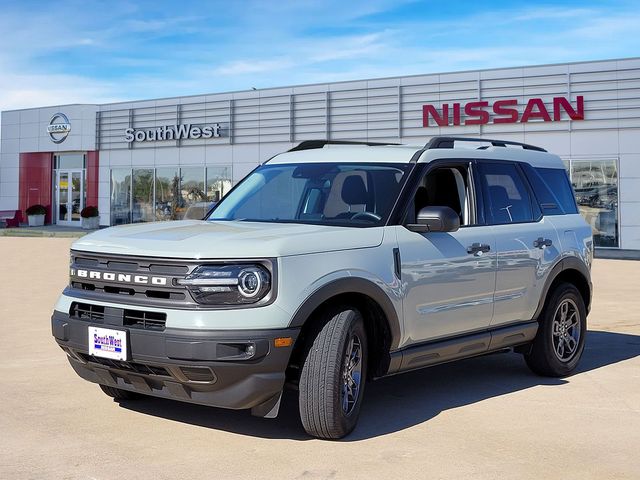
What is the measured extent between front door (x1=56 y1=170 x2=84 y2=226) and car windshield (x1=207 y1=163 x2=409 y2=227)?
110 feet

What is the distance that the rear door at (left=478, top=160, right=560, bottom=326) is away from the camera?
6.27m

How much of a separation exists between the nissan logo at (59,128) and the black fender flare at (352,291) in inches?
1382

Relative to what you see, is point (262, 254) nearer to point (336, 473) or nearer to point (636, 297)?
point (336, 473)

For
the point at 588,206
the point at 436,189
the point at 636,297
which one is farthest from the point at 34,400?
the point at 588,206

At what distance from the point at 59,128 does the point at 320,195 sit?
3482 centimetres

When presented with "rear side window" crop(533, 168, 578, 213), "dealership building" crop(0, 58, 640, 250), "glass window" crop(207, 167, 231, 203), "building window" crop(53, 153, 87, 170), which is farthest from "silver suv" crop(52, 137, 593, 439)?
"building window" crop(53, 153, 87, 170)

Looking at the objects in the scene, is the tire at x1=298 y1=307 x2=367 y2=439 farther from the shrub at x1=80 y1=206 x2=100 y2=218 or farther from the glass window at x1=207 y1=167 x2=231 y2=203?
the shrub at x1=80 y1=206 x2=100 y2=218

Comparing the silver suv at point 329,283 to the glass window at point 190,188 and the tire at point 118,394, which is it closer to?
the tire at point 118,394

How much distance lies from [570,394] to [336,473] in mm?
2798

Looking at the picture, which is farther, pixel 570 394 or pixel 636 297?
pixel 636 297

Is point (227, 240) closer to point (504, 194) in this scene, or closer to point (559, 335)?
point (504, 194)

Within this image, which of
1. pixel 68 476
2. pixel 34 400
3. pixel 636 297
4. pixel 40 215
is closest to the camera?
pixel 68 476

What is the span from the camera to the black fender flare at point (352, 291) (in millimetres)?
4648

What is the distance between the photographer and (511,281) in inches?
249
